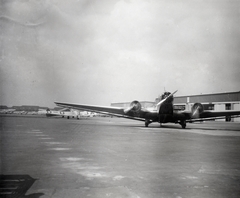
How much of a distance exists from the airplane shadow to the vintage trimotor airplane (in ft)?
67.8

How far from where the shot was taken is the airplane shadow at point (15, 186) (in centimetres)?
465

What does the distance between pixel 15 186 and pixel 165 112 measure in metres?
21.6

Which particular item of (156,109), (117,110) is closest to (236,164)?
(156,109)

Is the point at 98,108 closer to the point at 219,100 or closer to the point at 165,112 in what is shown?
the point at 165,112

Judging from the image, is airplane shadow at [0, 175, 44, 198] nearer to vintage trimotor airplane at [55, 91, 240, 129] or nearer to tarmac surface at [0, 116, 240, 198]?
tarmac surface at [0, 116, 240, 198]

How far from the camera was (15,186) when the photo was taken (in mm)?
5145

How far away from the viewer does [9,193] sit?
15.5 feet

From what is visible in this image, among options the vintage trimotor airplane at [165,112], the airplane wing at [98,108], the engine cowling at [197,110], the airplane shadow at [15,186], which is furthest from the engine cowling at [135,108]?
the airplane shadow at [15,186]

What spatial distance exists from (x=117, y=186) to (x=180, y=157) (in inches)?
172

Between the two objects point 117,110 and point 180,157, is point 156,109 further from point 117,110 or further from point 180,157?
point 180,157

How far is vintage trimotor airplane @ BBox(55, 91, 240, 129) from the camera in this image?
2545cm

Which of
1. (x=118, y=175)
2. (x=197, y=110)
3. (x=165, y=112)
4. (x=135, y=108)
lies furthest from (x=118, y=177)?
(x=197, y=110)

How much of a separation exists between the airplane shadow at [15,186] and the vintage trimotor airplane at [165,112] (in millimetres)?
20675

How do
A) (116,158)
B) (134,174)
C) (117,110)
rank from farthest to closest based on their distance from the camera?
(117,110)
(116,158)
(134,174)
